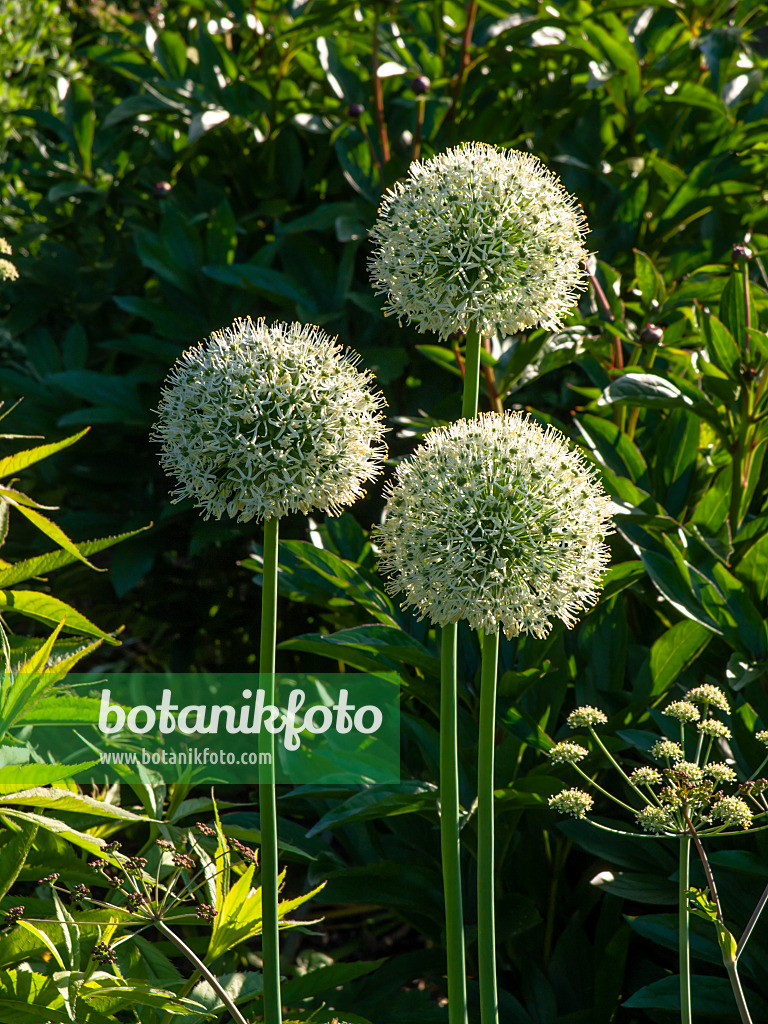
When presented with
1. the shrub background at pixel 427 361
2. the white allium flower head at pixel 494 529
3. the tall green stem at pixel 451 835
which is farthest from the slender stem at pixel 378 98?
the tall green stem at pixel 451 835

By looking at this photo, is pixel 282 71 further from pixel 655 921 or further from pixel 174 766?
pixel 655 921

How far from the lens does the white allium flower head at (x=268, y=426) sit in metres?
1.24

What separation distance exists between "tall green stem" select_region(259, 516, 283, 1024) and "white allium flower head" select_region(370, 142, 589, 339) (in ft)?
1.46

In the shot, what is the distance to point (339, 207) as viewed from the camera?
290cm

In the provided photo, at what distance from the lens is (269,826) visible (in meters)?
1.14

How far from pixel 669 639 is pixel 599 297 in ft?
3.20

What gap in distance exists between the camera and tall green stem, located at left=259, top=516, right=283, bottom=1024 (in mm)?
1136

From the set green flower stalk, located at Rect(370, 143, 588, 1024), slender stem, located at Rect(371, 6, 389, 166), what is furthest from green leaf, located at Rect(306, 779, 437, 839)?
slender stem, located at Rect(371, 6, 389, 166)

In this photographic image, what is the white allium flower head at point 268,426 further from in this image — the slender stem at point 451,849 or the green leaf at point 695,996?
the green leaf at point 695,996

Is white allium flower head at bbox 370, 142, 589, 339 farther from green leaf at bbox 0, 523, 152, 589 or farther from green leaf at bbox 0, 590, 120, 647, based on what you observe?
green leaf at bbox 0, 590, 120, 647

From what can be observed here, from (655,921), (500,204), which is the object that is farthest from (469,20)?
(655,921)

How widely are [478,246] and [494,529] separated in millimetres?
418

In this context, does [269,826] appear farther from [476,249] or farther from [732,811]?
[476,249]

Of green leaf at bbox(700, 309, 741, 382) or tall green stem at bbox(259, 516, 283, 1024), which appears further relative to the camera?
green leaf at bbox(700, 309, 741, 382)
